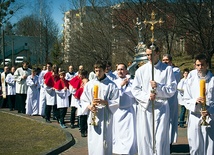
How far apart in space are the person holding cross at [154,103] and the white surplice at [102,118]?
43cm

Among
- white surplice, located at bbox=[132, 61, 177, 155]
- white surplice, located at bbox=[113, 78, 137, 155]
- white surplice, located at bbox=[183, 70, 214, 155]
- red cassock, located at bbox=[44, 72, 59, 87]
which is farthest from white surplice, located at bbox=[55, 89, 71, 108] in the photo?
white surplice, located at bbox=[183, 70, 214, 155]

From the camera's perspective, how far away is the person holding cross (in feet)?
25.5

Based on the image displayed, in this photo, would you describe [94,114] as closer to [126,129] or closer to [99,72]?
[99,72]

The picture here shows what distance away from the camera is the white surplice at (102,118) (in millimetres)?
7977

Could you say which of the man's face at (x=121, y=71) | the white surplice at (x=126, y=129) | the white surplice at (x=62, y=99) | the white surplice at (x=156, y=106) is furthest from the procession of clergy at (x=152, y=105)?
the white surplice at (x=62, y=99)

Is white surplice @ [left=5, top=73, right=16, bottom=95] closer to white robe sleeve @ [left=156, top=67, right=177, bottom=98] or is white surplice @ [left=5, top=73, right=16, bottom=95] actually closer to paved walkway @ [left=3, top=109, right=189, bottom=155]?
paved walkway @ [left=3, top=109, right=189, bottom=155]

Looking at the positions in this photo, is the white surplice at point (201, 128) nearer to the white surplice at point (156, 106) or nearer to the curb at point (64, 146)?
the white surplice at point (156, 106)

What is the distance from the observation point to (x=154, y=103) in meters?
7.90

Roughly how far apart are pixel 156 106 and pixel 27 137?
→ 17.4 feet

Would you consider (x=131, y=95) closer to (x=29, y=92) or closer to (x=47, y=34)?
(x=29, y=92)

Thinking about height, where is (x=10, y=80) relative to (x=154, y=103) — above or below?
above

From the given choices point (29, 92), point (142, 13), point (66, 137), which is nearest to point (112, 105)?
point (66, 137)

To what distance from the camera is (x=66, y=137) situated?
39.6ft

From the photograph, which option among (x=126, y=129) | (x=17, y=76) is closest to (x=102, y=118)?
(x=126, y=129)
